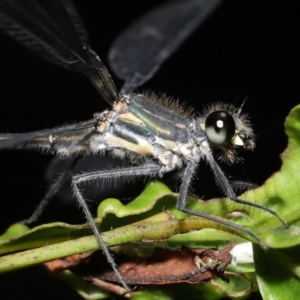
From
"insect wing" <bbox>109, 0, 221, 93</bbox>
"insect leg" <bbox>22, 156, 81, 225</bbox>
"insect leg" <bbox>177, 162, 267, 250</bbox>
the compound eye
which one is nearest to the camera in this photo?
"insect leg" <bbox>177, 162, 267, 250</bbox>

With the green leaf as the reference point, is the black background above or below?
above

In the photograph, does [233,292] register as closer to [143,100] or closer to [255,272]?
[255,272]

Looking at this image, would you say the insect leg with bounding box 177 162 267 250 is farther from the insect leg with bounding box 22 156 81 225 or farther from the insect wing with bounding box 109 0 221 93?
the insect leg with bounding box 22 156 81 225

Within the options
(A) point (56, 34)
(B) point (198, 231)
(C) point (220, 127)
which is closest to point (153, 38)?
(A) point (56, 34)

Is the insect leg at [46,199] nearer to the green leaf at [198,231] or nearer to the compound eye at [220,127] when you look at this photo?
the compound eye at [220,127]

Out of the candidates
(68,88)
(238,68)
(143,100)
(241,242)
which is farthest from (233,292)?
(68,88)

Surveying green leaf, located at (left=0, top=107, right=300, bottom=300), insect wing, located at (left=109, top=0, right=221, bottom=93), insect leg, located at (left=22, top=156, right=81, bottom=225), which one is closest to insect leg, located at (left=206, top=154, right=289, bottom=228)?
green leaf, located at (left=0, top=107, right=300, bottom=300)

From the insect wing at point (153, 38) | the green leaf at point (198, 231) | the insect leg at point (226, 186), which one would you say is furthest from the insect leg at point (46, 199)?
the green leaf at point (198, 231)

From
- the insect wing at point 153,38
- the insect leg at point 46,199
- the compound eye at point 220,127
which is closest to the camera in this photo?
the compound eye at point 220,127

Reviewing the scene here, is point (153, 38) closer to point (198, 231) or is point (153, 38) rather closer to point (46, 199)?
point (46, 199)
